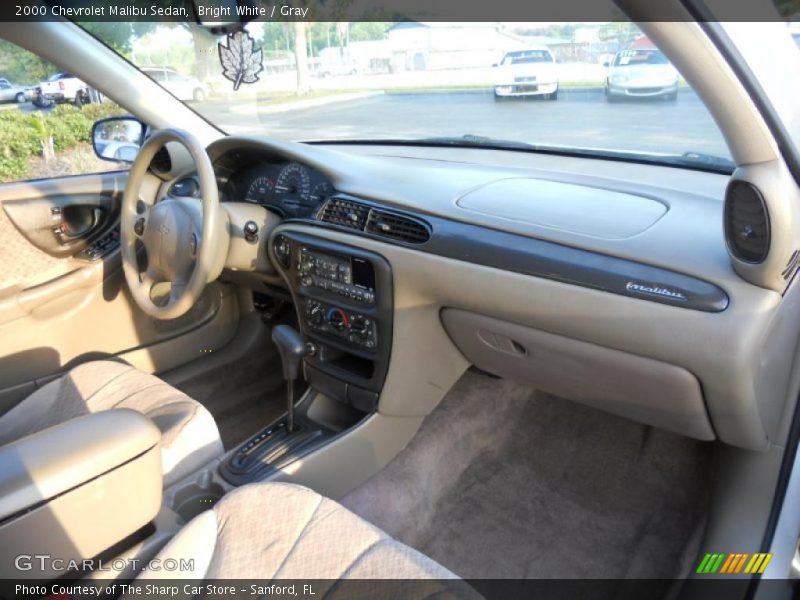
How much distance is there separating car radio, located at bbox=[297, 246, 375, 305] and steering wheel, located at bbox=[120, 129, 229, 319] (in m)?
0.29

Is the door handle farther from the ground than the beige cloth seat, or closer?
farther from the ground

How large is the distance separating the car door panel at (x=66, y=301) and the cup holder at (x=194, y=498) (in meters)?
1.01

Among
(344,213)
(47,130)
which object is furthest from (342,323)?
(47,130)

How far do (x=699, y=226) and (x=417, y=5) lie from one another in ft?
4.10

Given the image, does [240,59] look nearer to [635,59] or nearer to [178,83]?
[178,83]

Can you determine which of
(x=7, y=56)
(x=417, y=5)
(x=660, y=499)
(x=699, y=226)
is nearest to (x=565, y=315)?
(x=699, y=226)

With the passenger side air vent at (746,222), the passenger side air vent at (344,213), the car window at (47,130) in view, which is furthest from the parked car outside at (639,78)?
the car window at (47,130)

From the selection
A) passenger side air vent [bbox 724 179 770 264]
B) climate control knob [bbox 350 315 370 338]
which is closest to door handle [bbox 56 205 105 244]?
climate control knob [bbox 350 315 370 338]

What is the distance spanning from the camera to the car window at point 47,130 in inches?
97.1

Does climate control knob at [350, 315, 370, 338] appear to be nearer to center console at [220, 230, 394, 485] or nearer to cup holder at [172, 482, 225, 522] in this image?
center console at [220, 230, 394, 485]

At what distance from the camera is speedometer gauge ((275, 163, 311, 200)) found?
235 centimetres

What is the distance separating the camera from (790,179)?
1.28 metres

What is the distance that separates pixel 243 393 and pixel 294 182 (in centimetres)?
111

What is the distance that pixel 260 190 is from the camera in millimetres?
2520
